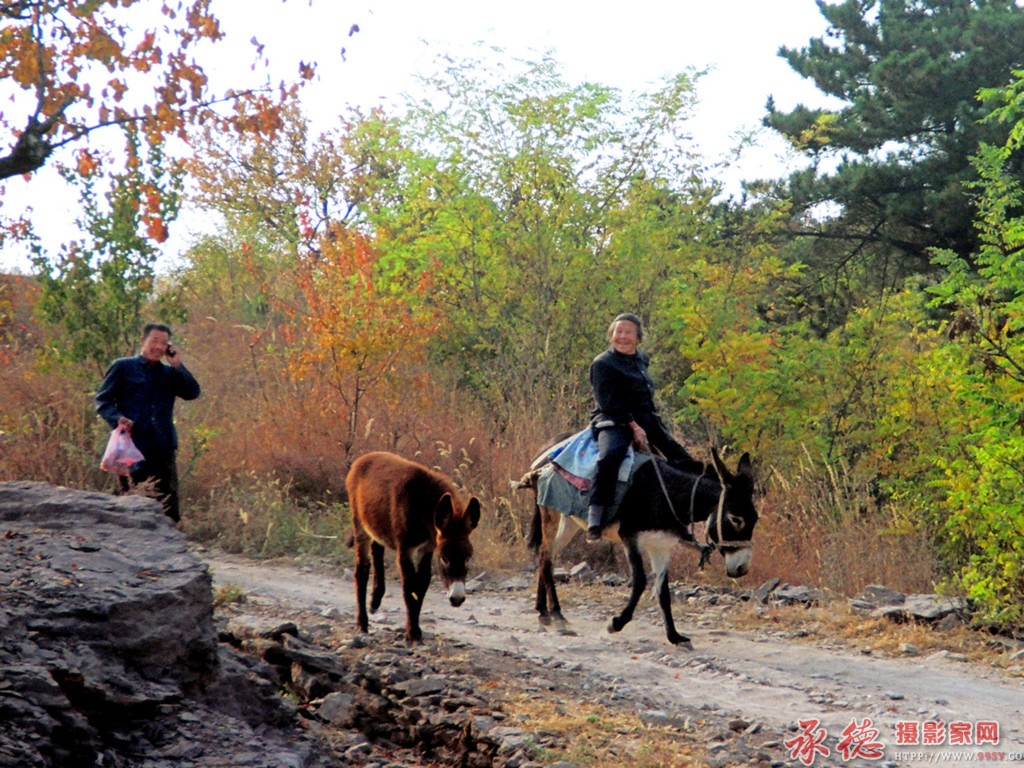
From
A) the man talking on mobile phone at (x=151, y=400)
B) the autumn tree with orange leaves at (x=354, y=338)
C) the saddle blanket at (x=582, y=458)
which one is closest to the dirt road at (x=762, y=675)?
the saddle blanket at (x=582, y=458)

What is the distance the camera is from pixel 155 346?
32.4ft

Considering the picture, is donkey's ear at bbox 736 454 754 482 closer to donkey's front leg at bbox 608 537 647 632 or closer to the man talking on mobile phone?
donkey's front leg at bbox 608 537 647 632

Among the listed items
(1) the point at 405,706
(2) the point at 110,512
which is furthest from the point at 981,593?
(2) the point at 110,512

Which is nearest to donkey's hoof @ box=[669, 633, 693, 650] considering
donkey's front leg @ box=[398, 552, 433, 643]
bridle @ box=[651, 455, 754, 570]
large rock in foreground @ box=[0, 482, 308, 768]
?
bridle @ box=[651, 455, 754, 570]

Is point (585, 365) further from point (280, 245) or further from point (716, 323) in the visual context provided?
point (280, 245)

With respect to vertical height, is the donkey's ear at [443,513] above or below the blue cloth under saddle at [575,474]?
below

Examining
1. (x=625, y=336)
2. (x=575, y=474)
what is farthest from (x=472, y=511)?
(x=625, y=336)

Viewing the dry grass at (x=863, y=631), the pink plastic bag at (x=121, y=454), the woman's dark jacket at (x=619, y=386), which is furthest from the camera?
the woman's dark jacket at (x=619, y=386)

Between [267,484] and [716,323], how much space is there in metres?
5.98

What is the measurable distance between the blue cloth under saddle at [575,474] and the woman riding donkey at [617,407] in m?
0.07

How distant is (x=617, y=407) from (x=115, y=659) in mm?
5054

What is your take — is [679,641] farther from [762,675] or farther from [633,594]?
[762,675]

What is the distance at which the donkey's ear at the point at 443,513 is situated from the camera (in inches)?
344

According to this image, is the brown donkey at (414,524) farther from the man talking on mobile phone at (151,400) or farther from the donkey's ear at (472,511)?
the man talking on mobile phone at (151,400)
